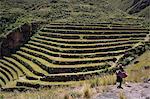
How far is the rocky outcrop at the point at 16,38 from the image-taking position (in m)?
75.4

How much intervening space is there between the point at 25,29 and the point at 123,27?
21.7 m

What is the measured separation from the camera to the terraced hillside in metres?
48.5

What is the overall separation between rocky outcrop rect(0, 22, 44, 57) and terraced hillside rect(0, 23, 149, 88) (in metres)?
3.93

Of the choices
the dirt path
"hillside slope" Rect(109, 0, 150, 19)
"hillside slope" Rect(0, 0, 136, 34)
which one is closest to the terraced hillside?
"hillside slope" Rect(0, 0, 136, 34)

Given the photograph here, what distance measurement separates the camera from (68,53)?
5703 cm

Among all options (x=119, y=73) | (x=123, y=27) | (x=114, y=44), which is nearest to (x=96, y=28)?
(x=123, y=27)

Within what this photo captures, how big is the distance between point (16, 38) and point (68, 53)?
79.6 feet

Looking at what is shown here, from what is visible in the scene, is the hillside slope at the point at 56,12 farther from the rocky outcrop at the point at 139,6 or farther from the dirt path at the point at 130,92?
the dirt path at the point at 130,92

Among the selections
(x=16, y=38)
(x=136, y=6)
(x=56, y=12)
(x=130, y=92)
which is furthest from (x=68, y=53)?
(x=136, y=6)

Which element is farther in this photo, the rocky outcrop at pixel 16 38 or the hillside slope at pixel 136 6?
the hillside slope at pixel 136 6

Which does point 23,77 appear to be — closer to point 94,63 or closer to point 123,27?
point 94,63

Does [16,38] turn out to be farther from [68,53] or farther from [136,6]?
[136,6]

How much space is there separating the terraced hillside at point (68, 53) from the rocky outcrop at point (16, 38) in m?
3.93

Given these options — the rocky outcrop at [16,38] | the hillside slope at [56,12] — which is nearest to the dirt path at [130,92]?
the rocky outcrop at [16,38]
